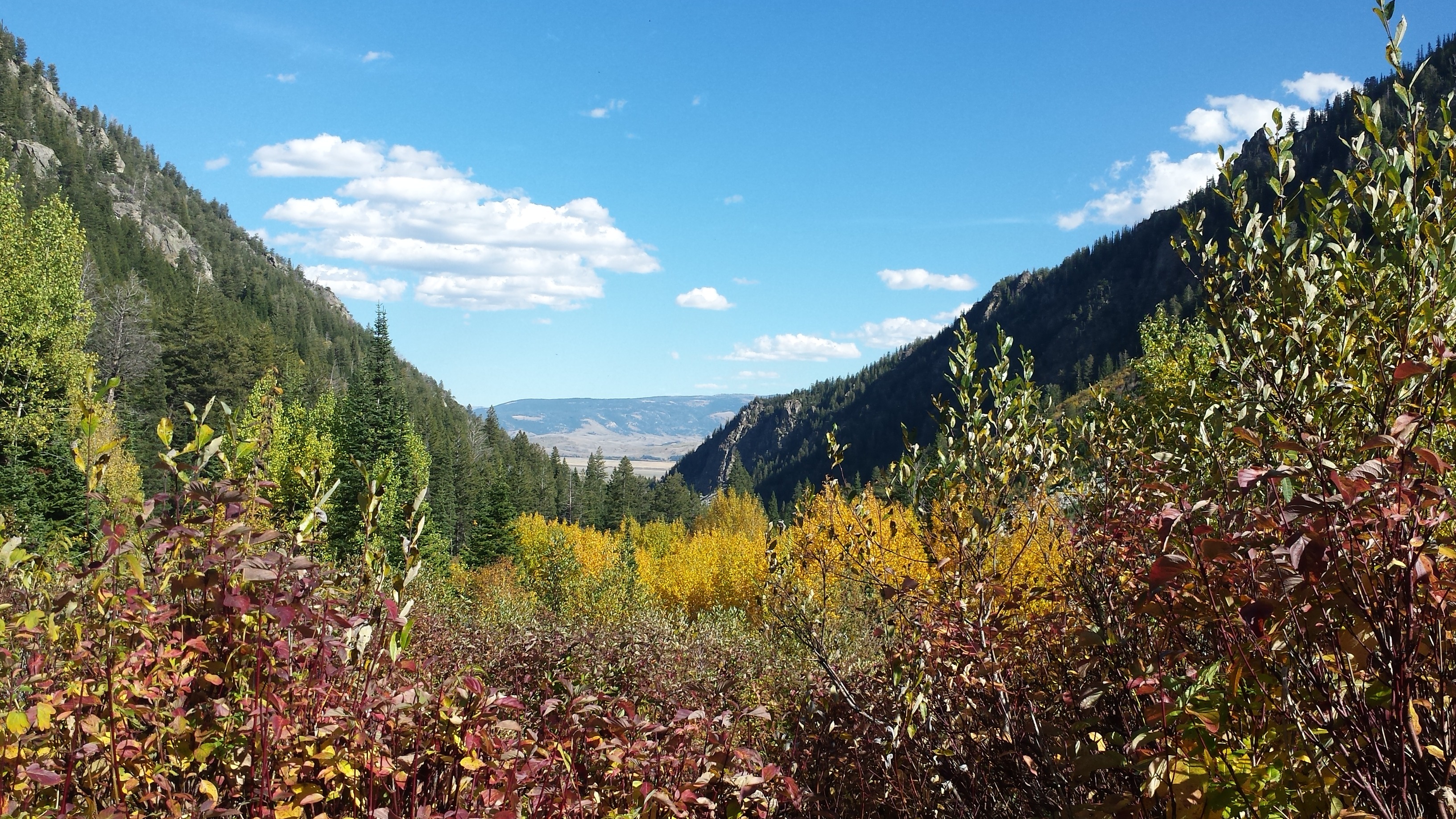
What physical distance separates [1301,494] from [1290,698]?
546 millimetres

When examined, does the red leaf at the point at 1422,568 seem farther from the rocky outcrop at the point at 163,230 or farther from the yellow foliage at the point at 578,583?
the rocky outcrop at the point at 163,230

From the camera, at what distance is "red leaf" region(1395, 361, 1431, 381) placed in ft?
4.25

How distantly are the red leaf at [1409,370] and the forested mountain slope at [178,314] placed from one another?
434 centimetres

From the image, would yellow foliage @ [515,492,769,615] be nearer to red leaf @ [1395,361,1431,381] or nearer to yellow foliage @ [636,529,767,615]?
yellow foliage @ [636,529,767,615]

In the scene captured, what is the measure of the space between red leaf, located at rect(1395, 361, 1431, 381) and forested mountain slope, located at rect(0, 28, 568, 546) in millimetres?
4341

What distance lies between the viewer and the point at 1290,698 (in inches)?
64.6

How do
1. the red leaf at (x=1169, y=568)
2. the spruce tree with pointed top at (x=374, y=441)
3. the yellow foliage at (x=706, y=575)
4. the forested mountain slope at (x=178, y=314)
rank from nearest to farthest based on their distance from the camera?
the red leaf at (x=1169, y=568) → the yellow foliage at (x=706, y=575) → the spruce tree with pointed top at (x=374, y=441) → the forested mountain slope at (x=178, y=314)

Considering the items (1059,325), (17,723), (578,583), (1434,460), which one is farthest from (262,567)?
(1059,325)

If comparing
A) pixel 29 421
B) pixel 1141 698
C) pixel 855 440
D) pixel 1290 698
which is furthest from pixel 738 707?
pixel 855 440

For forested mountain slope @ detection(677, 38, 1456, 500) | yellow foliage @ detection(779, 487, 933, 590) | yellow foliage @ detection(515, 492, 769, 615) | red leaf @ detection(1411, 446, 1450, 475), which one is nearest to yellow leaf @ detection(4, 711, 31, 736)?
red leaf @ detection(1411, 446, 1450, 475)

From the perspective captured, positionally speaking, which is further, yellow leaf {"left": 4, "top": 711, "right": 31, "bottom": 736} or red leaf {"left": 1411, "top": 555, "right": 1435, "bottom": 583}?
yellow leaf {"left": 4, "top": 711, "right": 31, "bottom": 736}

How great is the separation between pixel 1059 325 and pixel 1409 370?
15761 cm

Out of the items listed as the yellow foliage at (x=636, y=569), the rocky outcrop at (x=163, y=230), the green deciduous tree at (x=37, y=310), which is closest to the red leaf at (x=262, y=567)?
the yellow foliage at (x=636, y=569)

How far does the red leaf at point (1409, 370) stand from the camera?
1.30m
